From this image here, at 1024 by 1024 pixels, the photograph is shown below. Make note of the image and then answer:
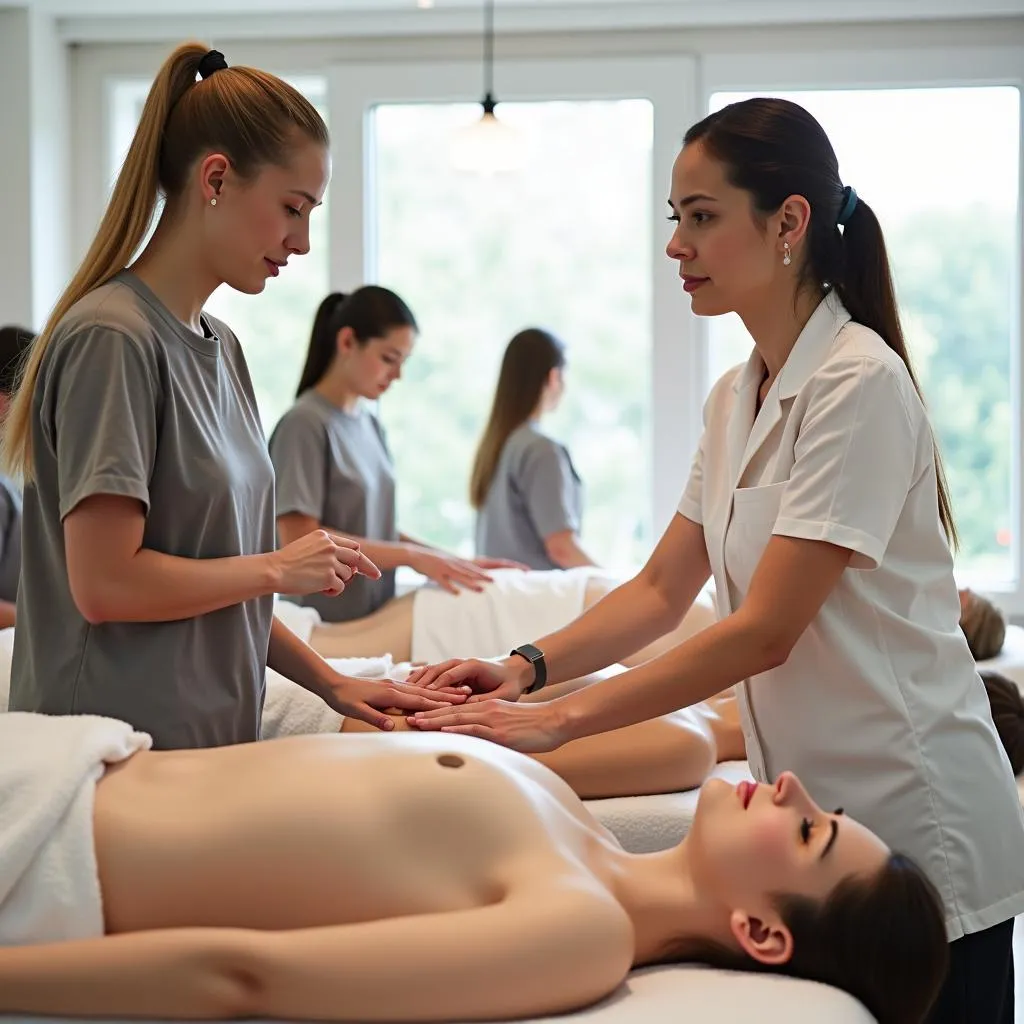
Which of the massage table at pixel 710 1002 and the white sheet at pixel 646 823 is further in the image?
the white sheet at pixel 646 823

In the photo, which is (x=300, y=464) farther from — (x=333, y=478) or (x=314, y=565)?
(x=314, y=565)

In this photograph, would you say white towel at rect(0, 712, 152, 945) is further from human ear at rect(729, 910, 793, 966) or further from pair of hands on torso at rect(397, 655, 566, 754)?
human ear at rect(729, 910, 793, 966)

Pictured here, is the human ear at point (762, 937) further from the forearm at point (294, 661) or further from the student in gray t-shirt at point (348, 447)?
the student in gray t-shirt at point (348, 447)

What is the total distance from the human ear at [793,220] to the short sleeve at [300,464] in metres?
1.98

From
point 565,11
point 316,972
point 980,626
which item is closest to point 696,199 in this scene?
point 316,972

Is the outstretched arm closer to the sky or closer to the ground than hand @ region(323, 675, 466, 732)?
closer to the ground

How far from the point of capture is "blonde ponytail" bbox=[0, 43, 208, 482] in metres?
1.57

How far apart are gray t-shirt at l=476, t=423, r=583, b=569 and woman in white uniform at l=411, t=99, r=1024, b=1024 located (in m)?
2.29

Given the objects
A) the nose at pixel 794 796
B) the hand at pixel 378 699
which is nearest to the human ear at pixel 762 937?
the nose at pixel 794 796

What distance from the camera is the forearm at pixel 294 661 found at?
1.87 m

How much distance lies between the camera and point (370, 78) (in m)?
4.81

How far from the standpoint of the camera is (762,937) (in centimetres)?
147

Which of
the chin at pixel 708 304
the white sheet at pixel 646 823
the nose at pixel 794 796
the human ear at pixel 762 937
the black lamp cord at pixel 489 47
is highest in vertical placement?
the black lamp cord at pixel 489 47

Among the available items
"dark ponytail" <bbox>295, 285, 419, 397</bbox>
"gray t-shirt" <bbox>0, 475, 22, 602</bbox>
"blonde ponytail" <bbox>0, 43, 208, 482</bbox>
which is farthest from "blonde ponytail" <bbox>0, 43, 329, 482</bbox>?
"dark ponytail" <bbox>295, 285, 419, 397</bbox>
